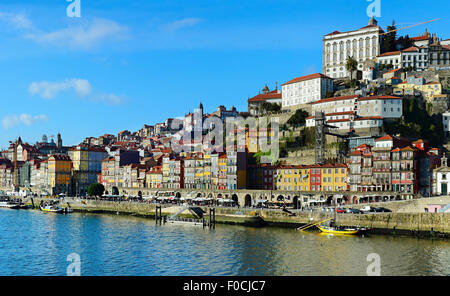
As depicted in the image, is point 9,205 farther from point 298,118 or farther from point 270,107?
point 298,118

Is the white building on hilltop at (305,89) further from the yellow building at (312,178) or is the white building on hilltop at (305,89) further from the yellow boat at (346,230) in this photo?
the yellow boat at (346,230)

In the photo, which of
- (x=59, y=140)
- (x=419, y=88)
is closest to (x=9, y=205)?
(x=59, y=140)

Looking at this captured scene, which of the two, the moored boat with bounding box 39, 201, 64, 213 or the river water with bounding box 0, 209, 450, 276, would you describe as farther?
the moored boat with bounding box 39, 201, 64, 213

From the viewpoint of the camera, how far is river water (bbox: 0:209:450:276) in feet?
106

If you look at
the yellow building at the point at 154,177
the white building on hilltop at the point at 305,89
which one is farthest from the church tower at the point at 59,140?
the white building on hilltop at the point at 305,89

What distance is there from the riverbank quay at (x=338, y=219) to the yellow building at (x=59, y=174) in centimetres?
3971

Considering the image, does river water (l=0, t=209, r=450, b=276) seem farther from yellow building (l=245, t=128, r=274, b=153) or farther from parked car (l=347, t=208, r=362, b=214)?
yellow building (l=245, t=128, r=274, b=153)

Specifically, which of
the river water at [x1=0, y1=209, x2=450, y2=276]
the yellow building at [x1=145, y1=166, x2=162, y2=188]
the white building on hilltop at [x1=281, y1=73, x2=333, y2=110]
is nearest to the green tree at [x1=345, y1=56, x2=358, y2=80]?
the white building on hilltop at [x1=281, y1=73, x2=333, y2=110]

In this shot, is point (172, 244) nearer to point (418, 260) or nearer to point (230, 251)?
point (230, 251)

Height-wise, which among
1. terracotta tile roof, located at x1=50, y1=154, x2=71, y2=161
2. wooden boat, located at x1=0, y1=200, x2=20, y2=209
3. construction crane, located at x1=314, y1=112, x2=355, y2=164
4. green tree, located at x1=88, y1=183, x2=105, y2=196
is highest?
construction crane, located at x1=314, y1=112, x2=355, y2=164

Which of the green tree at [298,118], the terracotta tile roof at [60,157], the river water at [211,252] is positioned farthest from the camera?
the terracotta tile roof at [60,157]

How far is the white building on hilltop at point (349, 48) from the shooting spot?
346 ft

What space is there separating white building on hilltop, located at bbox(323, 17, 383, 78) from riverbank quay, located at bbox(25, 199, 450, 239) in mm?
55898

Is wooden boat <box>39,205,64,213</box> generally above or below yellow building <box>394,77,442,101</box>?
below
